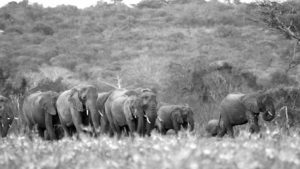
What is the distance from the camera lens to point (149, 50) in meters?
84.8

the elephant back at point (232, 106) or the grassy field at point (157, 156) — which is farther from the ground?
the grassy field at point (157, 156)

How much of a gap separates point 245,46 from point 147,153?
70.5 m

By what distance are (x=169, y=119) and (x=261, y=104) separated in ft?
19.1

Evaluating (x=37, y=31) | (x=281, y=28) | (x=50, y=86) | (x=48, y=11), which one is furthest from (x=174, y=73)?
(x=48, y=11)

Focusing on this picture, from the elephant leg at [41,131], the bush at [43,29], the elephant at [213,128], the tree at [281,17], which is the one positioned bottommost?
the bush at [43,29]

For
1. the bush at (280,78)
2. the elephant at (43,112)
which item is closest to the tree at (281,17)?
the elephant at (43,112)

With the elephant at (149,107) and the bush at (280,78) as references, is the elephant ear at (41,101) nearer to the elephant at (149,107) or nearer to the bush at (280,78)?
the elephant at (149,107)

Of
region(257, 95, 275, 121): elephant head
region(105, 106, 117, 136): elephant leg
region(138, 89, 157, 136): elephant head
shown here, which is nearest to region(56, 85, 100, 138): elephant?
region(138, 89, 157, 136): elephant head

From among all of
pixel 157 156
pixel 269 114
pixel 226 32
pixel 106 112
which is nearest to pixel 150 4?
pixel 226 32

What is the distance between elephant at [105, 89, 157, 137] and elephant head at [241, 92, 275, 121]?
10.3ft

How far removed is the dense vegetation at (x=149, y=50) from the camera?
45312mm

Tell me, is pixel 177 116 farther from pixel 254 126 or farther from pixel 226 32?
pixel 226 32

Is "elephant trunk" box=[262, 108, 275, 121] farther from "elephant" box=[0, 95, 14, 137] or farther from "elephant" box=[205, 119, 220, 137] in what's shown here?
"elephant" box=[0, 95, 14, 137]

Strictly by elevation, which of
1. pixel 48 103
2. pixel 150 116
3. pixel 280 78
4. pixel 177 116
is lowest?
pixel 280 78
